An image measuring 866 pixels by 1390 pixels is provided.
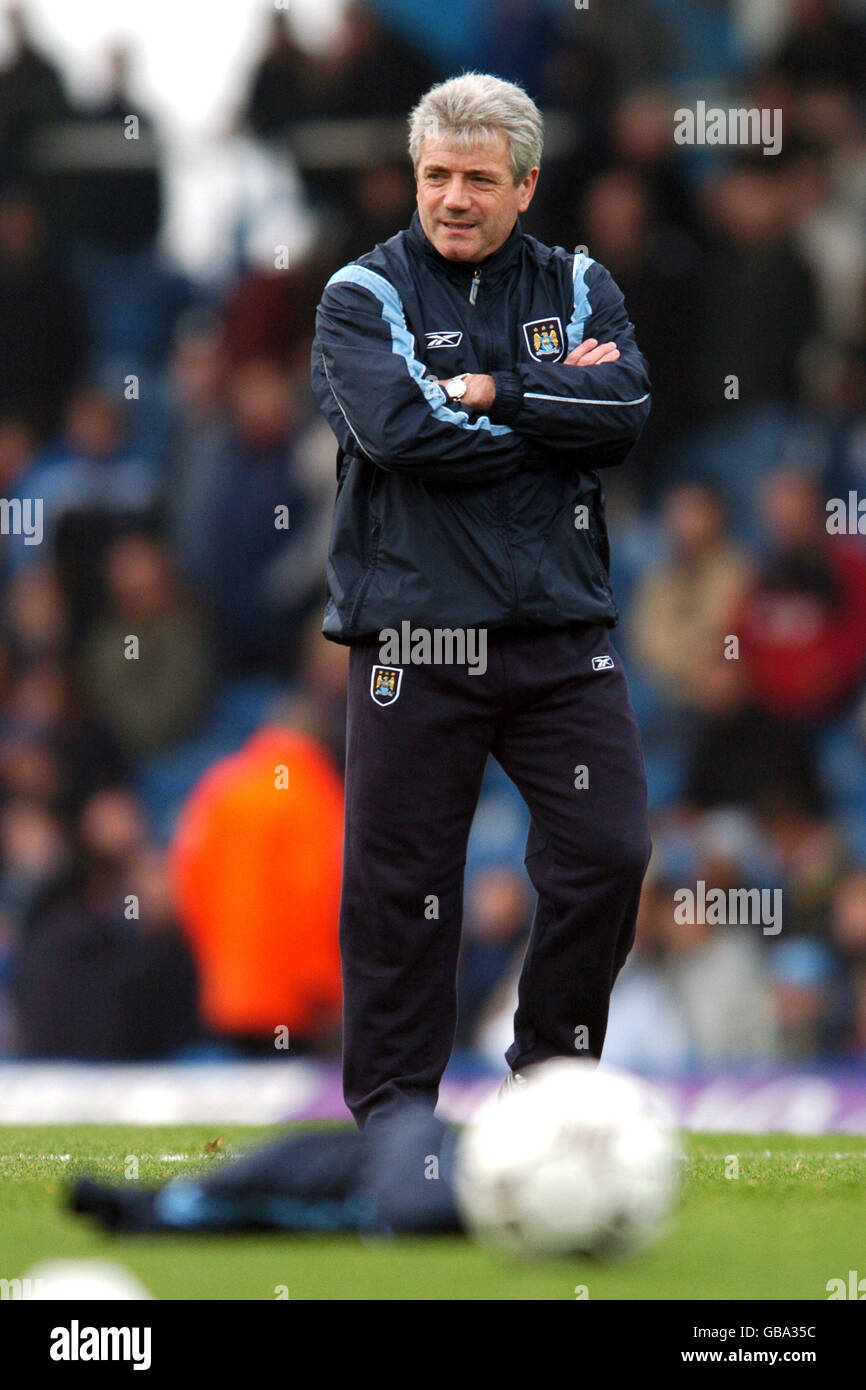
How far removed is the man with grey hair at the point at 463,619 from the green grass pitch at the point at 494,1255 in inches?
24.2

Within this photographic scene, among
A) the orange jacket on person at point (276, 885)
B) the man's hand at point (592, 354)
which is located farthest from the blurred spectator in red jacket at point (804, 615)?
the man's hand at point (592, 354)

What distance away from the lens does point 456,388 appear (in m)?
5.19

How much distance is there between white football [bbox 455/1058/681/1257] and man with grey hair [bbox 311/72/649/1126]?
0.85 meters

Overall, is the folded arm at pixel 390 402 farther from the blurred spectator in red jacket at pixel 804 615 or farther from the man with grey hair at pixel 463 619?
the blurred spectator in red jacket at pixel 804 615

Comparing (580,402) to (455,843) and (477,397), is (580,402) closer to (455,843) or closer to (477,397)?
(477,397)

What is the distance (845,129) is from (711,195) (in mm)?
924

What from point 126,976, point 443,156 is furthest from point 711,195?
point 443,156

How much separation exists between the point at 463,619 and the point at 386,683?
255mm

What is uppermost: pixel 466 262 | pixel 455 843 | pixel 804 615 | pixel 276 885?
pixel 466 262

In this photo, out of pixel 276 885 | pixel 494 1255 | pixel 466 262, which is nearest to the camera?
pixel 494 1255

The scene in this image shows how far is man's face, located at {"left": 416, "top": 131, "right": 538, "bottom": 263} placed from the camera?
516 centimetres

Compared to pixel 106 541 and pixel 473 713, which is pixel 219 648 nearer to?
pixel 106 541

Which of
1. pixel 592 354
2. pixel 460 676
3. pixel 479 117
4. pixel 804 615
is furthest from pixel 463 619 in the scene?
pixel 804 615

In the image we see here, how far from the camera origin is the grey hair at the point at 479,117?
5160 mm
